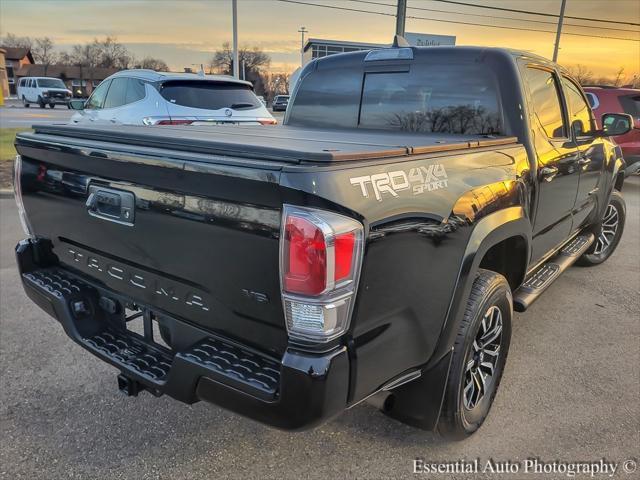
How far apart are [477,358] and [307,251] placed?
60.1 inches

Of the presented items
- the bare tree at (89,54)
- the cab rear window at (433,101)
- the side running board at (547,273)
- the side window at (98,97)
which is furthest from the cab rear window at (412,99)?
the bare tree at (89,54)

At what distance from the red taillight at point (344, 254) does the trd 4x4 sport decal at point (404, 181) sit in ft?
0.57

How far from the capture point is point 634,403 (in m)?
3.07

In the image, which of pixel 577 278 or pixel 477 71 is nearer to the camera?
pixel 477 71

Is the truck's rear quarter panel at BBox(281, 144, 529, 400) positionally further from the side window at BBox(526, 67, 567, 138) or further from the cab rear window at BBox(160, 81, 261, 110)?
the cab rear window at BBox(160, 81, 261, 110)

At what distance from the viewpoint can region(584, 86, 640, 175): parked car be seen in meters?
9.88

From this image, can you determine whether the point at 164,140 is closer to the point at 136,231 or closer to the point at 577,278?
the point at 136,231

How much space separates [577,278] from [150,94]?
264 inches

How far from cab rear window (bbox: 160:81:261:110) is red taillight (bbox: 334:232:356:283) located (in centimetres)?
722

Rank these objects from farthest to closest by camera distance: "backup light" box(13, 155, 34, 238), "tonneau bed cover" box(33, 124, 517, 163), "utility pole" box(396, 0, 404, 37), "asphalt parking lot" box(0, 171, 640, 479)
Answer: "utility pole" box(396, 0, 404, 37), "backup light" box(13, 155, 34, 238), "asphalt parking lot" box(0, 171, 640, 479), "tonneau bed cover" box(33, 124, 517, 163)

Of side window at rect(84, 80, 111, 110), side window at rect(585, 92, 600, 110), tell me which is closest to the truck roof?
side window at rect(84, 80, 111, 110)

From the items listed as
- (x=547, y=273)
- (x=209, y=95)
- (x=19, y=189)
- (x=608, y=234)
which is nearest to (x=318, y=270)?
(x=19, y=189)

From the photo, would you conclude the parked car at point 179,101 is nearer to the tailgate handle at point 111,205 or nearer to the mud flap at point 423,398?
the tailgate handle at point 111,205

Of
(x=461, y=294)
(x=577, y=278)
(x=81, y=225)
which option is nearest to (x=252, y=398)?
(x=461, y=294)
